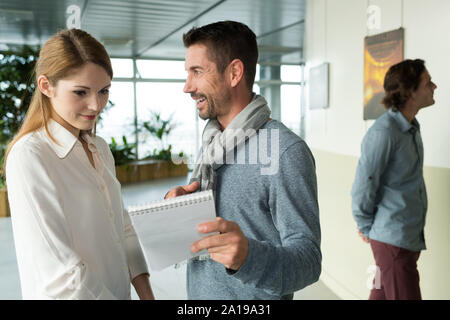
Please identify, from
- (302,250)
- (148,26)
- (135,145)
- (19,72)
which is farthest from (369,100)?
(135,145)

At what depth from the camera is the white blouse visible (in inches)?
35.4

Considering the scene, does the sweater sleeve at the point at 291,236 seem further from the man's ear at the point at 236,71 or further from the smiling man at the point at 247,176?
the man's ear at the point at 236,71

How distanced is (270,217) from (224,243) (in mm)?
343

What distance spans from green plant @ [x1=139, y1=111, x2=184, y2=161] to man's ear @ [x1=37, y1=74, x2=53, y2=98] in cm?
929

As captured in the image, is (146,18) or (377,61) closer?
(377,61)

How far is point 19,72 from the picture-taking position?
6.30 m

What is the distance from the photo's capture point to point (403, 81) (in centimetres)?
221

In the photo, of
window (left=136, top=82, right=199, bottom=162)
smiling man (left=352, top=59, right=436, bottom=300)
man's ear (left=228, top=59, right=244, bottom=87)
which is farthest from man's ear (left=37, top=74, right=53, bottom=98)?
window (left=136, top=82, right=199, bottom=162)

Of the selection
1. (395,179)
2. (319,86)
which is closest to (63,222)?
(395,179)

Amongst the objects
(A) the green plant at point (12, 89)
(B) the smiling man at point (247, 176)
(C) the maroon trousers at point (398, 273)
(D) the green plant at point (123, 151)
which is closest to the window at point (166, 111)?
(D) the green plant at point (123, 151)

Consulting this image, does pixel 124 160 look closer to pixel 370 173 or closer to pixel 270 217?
pixel 370 173

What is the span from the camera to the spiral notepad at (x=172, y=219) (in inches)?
30.4

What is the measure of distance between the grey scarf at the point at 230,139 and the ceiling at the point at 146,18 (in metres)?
3.94

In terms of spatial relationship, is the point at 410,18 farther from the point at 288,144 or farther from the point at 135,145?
the point at 135,145
